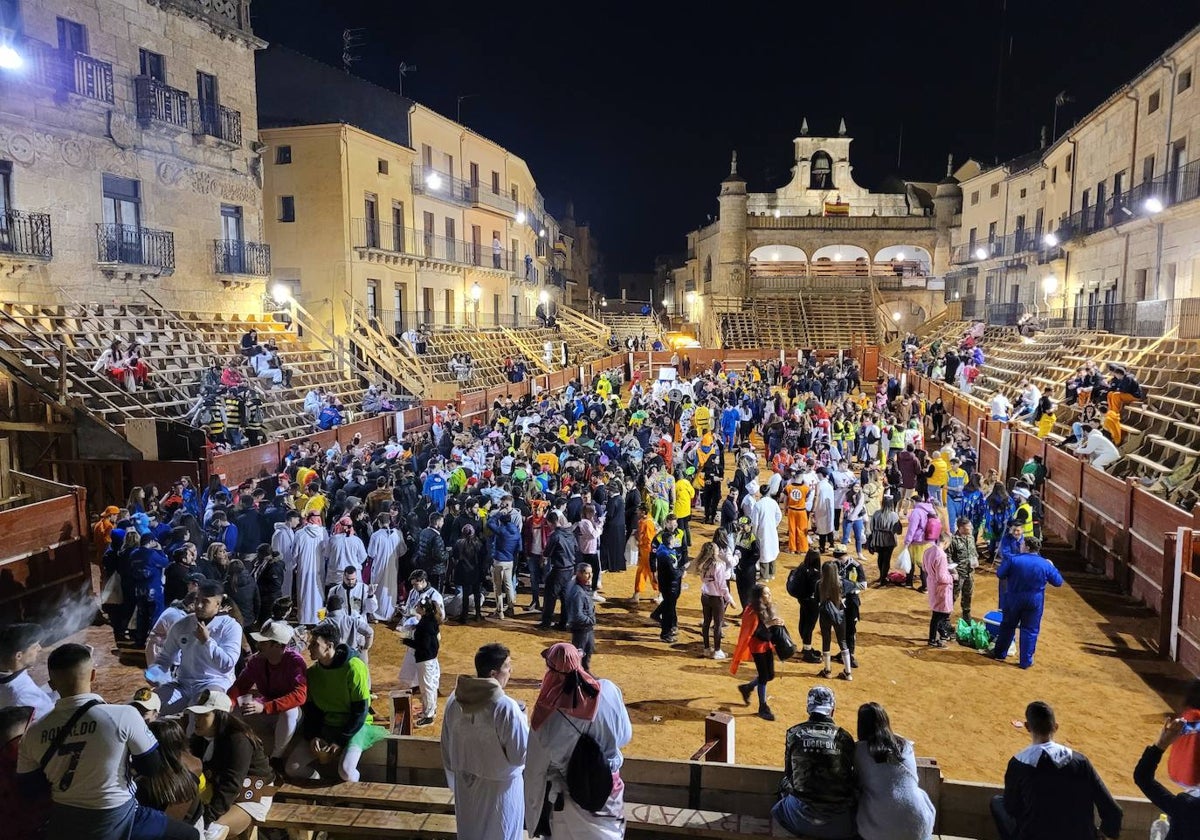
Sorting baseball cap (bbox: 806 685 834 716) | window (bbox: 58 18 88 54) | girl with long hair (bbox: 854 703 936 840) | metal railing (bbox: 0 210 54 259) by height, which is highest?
window (bbox: 58 18 88 54)

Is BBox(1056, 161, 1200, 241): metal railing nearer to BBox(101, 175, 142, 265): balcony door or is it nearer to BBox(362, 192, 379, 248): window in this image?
BBox(362, 192, 379, 248): window

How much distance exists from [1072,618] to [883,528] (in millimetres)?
2750

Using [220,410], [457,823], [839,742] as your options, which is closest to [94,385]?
[220,410]

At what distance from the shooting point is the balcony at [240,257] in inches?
973

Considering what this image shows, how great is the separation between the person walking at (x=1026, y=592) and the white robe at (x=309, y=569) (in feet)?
26.3

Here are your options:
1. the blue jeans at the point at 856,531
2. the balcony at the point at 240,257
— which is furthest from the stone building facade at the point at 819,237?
the blue jeans at the point at 856,531

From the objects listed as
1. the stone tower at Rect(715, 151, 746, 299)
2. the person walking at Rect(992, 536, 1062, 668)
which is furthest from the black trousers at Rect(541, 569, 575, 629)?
the stone tower at Rect(715, 151, 746, 299)

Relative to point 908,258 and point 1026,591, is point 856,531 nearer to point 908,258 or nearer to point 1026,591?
point 1026,591

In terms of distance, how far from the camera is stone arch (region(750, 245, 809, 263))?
58812mm

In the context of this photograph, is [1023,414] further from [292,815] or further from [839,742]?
[292,815]

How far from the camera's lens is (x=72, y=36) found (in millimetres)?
20031

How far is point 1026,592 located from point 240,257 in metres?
23.9

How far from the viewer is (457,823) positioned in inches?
189

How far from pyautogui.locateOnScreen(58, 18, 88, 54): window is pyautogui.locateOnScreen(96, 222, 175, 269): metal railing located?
4.19 meters
